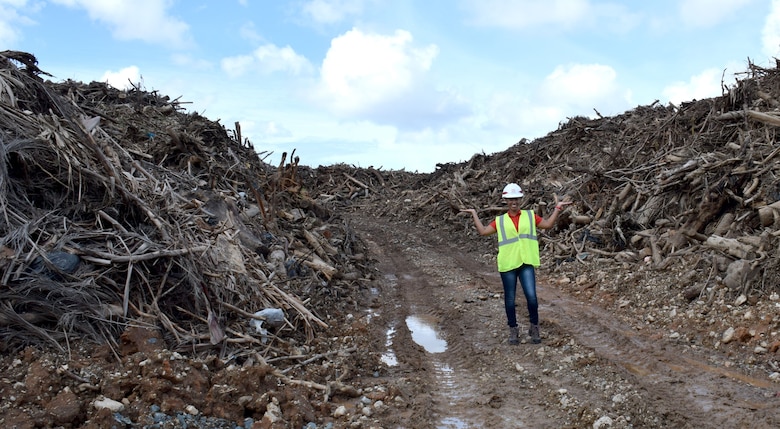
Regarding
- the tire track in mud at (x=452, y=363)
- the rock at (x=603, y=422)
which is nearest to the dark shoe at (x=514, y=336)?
the tire track in mud at (x=452, y=363)

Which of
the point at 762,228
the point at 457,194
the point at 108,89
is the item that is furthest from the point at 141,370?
the point at 457,194

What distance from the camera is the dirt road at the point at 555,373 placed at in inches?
164

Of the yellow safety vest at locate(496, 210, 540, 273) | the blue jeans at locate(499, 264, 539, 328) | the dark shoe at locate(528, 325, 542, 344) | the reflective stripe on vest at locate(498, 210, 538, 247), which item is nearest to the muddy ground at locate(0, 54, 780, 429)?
the dark shoe at locate(528, 325, 542, 344)

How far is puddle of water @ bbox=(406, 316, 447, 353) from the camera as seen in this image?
655 centimetres

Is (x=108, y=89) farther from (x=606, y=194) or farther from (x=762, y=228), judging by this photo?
(x=762, y=228)

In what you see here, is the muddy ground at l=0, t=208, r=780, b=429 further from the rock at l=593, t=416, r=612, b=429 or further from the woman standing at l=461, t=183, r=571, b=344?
the woman standing at l=461, t=183, r=571, b=344

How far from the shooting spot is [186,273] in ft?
18.5

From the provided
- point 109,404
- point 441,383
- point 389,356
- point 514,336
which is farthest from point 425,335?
point 109,404

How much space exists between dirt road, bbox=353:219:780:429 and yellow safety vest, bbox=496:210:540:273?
2.95 ft

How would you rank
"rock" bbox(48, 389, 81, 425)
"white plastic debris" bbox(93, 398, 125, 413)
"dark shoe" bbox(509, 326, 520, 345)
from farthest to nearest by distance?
"dark shoe" bbox(509, 326, 520, 345) < "white plastic debris" bbox(93, 398, 125, 413) < "rock" bbox(48, 389, 81, 425)

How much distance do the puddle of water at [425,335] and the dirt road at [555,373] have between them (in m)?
0.02

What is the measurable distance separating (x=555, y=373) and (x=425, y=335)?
2.24 meters

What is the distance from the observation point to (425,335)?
7145mm

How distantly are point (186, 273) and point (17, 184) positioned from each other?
1.88 metres
